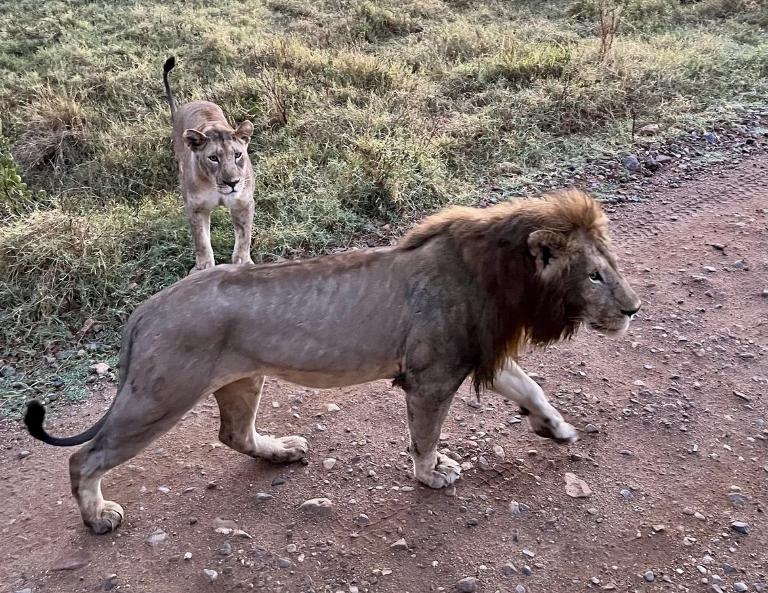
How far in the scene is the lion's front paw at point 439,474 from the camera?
141 inches

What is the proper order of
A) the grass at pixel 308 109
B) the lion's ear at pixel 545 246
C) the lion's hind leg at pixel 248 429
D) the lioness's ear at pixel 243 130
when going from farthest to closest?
1. the lioness's ear at pixel 243 130
2. the grass at pixel 308 109
3. the lion's hind leg at pixel 248 429
4. the lion's ear at pixel 545 246

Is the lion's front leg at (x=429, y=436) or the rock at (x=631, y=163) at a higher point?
the rock at (x=631, y=163)

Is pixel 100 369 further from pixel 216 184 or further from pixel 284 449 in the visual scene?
pixel 216 184

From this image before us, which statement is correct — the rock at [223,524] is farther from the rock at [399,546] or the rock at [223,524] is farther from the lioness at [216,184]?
the lioness at [216,184]

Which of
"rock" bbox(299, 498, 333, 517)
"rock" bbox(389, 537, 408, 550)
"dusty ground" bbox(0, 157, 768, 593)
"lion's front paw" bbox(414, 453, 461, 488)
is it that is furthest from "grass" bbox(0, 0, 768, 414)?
"rock" bbox(389, 537, 408, 550)

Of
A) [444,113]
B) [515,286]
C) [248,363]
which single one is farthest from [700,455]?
[444,113]

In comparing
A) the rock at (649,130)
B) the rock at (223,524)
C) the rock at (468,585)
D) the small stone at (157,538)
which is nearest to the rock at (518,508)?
the rock at (468,585)

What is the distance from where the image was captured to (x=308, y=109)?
7.99m

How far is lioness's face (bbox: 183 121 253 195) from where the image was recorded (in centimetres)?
571

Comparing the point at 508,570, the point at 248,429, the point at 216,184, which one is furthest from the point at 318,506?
the point at 216,184

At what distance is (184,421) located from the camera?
4.23 meters

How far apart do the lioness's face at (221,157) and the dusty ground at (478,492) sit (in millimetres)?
1989

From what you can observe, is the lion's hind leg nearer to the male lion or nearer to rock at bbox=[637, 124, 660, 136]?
the male lion

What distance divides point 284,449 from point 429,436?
0.86 m
